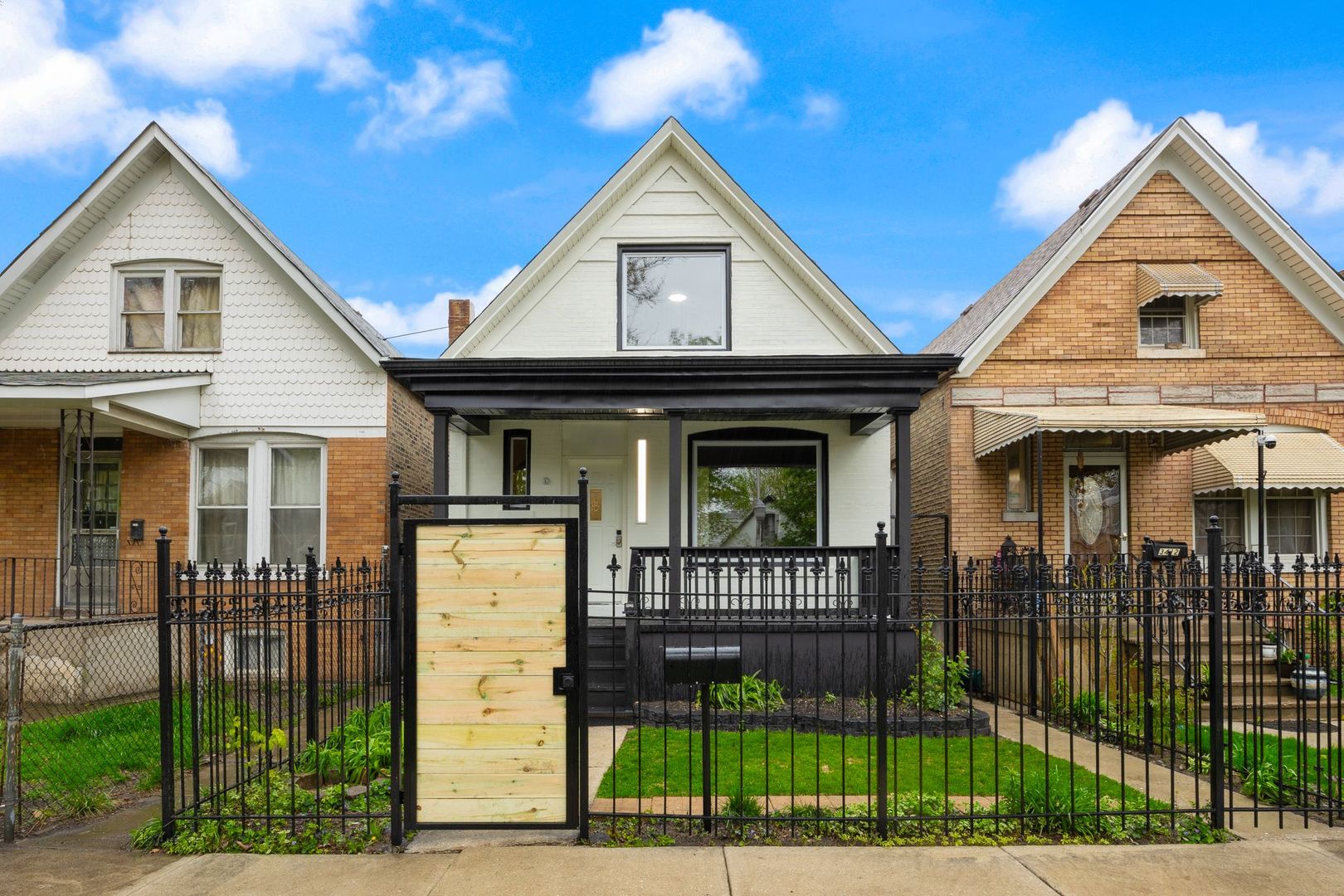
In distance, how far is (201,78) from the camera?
23562 mm

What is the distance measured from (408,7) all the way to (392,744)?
771 inches

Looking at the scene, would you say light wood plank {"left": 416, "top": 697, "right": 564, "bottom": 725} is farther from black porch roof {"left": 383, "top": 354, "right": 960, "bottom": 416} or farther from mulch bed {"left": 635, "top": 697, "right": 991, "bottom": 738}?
black porch roof {"left": 383, "top": 354, "right": 960, "bottom": 416}

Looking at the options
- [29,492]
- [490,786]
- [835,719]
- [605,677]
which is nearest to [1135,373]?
[835,719]

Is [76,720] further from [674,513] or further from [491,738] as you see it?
[674,513]

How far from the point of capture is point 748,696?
30.5 feet

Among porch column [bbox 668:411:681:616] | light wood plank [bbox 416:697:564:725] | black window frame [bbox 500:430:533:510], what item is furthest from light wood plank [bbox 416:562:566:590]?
black window frame [bbox 500:430:533:510]

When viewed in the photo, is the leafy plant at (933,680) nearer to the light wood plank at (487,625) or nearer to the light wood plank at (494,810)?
the light wood plank at (494,810)

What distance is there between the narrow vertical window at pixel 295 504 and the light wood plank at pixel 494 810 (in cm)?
825

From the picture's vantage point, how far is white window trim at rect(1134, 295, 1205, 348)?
527 inches

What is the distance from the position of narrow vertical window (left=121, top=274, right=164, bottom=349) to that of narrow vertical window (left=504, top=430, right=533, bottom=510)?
17.9 feet

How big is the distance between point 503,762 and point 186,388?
9.51 metres

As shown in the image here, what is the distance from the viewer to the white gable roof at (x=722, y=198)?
1322cm

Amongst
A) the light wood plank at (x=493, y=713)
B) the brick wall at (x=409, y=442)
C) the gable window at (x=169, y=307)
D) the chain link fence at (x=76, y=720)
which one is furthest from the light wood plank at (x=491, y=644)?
the gable window at (x=169, y=307)

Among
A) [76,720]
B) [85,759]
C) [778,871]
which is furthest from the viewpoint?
[76,720]
